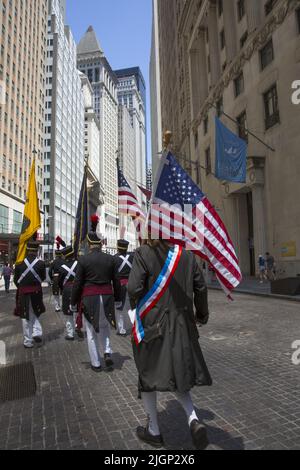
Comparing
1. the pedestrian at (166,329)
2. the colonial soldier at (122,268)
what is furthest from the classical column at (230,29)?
the pedestrian at (166,329)

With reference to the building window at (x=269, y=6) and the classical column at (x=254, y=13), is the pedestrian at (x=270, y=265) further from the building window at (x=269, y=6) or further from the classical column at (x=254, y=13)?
the building window at (x=269, y=6)

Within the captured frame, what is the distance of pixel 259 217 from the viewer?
24469 millimetres

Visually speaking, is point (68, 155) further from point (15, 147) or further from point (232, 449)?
point (232, 449)

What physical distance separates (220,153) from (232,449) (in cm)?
1764

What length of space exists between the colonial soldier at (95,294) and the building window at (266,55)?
76.4 ft

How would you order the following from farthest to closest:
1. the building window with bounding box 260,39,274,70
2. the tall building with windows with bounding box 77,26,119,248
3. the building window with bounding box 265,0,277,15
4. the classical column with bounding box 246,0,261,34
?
the tall building with windows with bounding box 77,26,119,248
the classical column with bounding box 246,0,261,34
the building window with bounding box 265,0,277,15
the building window with bounding box 260,39,274,70

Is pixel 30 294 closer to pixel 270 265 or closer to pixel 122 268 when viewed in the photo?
pixel 122 268

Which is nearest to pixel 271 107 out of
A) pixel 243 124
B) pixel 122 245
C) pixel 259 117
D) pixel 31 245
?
pixel 259 117

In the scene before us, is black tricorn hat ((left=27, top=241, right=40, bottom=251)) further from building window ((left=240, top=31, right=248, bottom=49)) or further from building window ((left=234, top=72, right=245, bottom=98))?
building window ((left=240, top=31, right=248, bottom=49))

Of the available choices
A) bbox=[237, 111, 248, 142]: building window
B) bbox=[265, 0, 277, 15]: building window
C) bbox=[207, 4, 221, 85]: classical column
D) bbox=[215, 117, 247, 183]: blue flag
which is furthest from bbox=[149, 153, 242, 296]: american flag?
bbox=[207, 4, 221, 85]: classical column

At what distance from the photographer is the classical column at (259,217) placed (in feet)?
79.3

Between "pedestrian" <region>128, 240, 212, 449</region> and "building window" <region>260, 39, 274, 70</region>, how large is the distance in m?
24.7

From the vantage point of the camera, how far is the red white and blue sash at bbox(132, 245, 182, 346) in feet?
10.8

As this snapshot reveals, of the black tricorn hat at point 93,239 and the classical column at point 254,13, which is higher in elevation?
the classical column at point 254,13
